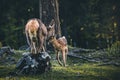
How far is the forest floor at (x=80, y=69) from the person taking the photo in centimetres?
1579

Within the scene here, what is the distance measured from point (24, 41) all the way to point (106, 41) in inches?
345

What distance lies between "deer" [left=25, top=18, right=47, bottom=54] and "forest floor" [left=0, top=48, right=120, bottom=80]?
1058mm

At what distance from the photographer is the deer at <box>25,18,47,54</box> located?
15895mm

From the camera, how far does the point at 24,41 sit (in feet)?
115

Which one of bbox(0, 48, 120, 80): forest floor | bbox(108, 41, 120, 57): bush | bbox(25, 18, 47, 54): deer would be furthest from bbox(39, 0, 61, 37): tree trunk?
bbox(25, 18, 47, 54): deer

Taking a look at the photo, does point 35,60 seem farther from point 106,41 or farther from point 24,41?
point 106,41

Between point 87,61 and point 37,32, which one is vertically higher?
point 37,32

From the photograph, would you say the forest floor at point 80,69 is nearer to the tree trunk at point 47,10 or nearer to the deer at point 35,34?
the deer at point 35,34

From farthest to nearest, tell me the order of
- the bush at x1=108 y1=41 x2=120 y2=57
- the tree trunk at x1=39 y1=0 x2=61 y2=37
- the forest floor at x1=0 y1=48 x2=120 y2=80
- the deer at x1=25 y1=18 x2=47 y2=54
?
the bush at x1=108 y1=41 x2=120 y2=57 < the tree trunk at x1=39 y1=0 x2=61 y2=37 < the deer at x1=25 y1=18 x2=47 y2=54 < the forest floor at x1=0 y1=48 x2=120 y2=80

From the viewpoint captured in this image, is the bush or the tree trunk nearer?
the tree trunk

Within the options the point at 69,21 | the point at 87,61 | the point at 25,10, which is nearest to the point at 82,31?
the point at 69,21

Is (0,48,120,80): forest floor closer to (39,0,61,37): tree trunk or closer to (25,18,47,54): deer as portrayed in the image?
(25,18,47,54): deer

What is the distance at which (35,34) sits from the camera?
52.5 feet

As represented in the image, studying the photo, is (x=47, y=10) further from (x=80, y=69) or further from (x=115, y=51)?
(x=80, y=69)
